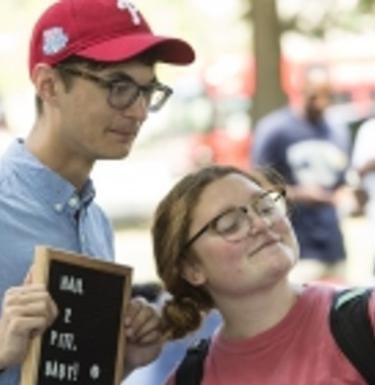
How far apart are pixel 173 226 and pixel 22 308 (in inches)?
25.3

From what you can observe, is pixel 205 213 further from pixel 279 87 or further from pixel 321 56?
pixel 321 56

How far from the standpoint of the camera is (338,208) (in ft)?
32.3

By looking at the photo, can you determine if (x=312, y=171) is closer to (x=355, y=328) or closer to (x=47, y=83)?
(x=47, y=83)

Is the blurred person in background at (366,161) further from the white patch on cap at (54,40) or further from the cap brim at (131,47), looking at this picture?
the white patch on cap at (54,40)

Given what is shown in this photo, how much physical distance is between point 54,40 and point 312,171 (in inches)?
242

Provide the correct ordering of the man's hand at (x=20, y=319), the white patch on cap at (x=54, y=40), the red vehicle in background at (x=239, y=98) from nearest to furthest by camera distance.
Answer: the man's hand at (x=20, y=319)
the white patch on cap at (x=54, y=40)
the red vehicle in background at (x=239, y=98)

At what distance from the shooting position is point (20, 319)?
317 cm

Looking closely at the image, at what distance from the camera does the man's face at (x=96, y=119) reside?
3555 millimetres

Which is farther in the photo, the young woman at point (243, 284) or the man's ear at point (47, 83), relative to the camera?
the man's ear at point (47, 83)

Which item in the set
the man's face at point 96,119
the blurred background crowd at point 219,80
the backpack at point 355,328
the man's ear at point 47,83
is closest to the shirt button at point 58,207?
the man's face at point 96,119

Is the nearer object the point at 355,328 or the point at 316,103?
the point at 355,328

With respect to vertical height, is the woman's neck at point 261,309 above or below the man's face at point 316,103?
below

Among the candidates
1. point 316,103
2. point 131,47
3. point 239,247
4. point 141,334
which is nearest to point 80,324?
point 141,334

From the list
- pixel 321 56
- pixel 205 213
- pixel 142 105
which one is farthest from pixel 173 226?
pixel 321 56
